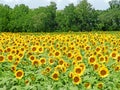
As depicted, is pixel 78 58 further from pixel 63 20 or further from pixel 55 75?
pixel 63 20

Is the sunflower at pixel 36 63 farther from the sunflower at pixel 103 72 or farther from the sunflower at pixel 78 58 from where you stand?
the sunflower at pixel 103 72

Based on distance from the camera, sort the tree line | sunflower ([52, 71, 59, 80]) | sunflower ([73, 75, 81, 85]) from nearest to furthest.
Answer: sunflower ([73, 75, 81, 85]) → sunflower ([52, 71, 59, 80]) → the tree line

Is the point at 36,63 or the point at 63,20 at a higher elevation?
the point at 36,63

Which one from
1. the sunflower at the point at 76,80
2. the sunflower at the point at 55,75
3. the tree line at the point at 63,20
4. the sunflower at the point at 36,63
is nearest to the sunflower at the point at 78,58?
the sunflower at the point at 36,63

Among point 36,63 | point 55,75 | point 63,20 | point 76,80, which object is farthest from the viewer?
point 63,20

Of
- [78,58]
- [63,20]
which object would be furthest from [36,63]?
[63,20]

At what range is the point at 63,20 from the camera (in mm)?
75125

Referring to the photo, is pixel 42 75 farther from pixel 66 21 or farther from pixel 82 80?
pixel 66 21

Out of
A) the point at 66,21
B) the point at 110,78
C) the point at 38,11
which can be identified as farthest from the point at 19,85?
the point at 38,11

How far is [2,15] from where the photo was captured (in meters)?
83.0

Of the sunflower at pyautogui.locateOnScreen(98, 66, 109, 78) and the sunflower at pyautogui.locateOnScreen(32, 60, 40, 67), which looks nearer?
the sunflower at pyautogui.locateOnScreen(98, 66, 109, 78)

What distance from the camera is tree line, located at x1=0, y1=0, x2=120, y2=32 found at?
237 feet

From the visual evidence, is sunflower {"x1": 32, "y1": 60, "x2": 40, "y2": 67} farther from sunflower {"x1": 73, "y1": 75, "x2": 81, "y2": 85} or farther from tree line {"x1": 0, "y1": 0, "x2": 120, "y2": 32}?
tree line {"x1": 0, "y1": 0, "x2": 120, "y2": 32}

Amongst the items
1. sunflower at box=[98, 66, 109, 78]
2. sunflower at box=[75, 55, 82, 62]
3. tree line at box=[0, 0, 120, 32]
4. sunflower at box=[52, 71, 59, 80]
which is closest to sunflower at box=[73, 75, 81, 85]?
sunflower at box=[52, 71, 59, 80]
